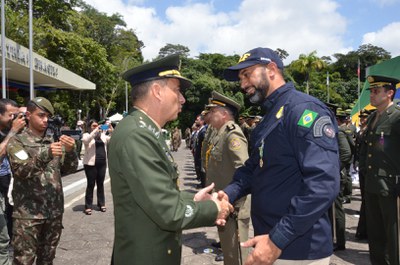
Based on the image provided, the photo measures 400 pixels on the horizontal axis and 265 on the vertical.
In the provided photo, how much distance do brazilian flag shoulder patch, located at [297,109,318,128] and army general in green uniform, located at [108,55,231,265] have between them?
732mm

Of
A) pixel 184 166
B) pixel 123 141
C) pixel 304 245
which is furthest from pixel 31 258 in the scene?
pixel 184 166

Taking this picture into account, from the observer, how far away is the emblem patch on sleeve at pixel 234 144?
4543 mm

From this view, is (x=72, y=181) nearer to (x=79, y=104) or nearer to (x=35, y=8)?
(x=35, y=8)

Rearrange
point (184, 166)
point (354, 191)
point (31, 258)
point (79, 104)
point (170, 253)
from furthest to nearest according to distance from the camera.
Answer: point (79, 104) < point (184, 166) < point (354, 191) < point (31, 258) < point (170, 253)

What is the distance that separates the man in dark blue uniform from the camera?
80.7 inches

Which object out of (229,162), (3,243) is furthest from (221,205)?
(3,243)

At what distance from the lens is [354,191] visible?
1084 centimetres

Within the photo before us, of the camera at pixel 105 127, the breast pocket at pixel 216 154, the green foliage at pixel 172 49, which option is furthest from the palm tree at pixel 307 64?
the breast pocket at pixel 216 154

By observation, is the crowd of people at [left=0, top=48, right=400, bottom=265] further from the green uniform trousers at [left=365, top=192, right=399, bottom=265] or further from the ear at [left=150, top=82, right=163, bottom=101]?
the green uniform trousers at [left=365, top=192, right=399, bottom=265]

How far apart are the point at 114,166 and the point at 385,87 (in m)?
3.86

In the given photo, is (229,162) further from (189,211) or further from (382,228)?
(189,211)

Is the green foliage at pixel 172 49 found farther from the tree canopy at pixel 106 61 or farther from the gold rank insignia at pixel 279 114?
the gold rank insignia at pixel 279 114

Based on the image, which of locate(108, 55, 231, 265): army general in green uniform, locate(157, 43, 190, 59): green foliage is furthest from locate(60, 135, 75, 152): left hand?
locate(157, 43, 190, 59): green foliage

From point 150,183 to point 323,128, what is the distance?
107cm
